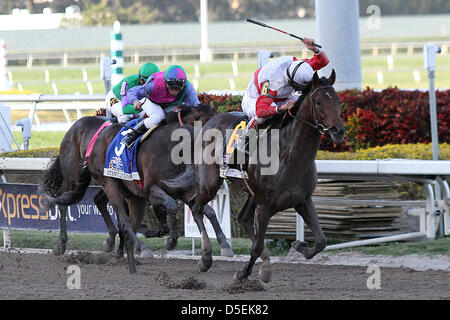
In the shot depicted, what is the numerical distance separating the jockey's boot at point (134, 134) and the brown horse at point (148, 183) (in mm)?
96

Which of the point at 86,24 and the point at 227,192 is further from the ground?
the point at 86,24

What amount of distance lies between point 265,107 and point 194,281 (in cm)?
118

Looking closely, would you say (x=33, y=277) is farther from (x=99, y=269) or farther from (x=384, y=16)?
(x=384, y=16)

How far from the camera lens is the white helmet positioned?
548 cm

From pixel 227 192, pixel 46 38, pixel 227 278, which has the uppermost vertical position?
pixel 46 38

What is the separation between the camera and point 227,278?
6.12 m

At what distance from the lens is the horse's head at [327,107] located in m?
5.11

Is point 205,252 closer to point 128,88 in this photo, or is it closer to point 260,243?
point 260,243

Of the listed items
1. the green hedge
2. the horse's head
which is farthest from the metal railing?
the horse's head

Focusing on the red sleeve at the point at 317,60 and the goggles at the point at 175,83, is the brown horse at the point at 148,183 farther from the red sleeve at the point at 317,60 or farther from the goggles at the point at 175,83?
the red sleeve at the point at 317,60

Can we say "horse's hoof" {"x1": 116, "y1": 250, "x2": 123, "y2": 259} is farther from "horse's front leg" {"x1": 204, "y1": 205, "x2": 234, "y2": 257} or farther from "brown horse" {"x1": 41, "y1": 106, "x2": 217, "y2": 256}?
"horse's front leg" {"x1": 204, "y1": 205, "x2": 234, "y2": 257}

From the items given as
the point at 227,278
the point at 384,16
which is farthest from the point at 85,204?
the point at 384,16

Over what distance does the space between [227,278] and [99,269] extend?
3.55 ft

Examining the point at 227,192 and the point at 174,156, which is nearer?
the point at 174,156
